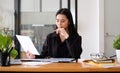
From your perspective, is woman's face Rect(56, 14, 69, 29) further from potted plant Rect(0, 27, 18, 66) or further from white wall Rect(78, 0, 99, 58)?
white wall Rect(78, 0, 99, 58)

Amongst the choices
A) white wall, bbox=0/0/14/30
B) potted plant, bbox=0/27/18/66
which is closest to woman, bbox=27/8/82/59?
potted plant, bbox=0/27/18/66

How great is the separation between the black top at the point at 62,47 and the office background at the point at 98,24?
1616 mm

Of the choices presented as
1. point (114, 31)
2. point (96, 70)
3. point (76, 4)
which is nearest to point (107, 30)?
point (114, 31)

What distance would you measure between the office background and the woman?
1.58m

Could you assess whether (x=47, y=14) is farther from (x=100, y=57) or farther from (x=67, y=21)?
(x=100, y=57)

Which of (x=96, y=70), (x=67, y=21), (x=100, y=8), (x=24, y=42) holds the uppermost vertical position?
(x=100, y=8)

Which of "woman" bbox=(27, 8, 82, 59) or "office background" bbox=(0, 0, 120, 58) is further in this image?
"office background" bbox=(0, 0, 120, 58)

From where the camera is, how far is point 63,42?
2377mm

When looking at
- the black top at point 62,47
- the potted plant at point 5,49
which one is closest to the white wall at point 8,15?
the black top at point 62,47

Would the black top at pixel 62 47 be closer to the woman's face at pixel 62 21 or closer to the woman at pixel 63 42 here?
the woman at pixel 63 42

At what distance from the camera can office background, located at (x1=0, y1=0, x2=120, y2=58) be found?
3.89 m

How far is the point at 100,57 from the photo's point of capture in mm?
1862

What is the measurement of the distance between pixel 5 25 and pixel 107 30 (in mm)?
1871

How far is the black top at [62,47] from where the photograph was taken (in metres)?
2.29
